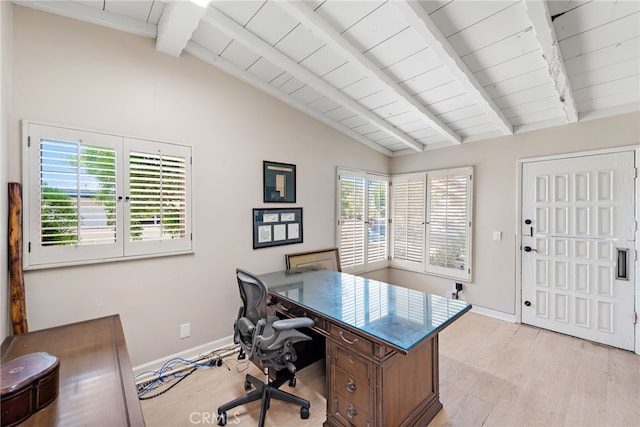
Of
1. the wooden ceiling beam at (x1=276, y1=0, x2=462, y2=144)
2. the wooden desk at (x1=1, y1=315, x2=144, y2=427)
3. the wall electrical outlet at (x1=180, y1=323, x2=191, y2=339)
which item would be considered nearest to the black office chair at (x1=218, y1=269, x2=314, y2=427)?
the wooden desk at (x1=1, y1=315, x2=144, y2=427)

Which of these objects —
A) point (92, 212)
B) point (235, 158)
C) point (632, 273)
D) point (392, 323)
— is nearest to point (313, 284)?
point (392, 323)

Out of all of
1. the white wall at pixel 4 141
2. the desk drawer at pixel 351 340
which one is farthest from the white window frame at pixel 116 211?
the desk drawer at pixel 351 340

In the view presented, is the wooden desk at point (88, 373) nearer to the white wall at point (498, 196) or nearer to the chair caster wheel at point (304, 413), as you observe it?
the chair caster wheel at point (304, 413)

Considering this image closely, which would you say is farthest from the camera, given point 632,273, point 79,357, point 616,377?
point 632,273

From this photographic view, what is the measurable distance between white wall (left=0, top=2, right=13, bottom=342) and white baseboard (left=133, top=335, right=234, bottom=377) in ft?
3.03

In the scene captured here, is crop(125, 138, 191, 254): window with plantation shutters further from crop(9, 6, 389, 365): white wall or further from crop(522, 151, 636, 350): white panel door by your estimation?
crop(522, 151, 636, 350): white panel door

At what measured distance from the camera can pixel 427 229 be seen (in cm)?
411

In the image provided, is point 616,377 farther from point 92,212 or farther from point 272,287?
point 92,212

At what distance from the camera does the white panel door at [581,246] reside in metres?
2.70

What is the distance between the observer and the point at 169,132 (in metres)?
2.41

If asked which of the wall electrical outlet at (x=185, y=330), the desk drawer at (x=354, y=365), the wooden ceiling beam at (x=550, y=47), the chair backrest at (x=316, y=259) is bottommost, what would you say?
the wall electrical outlet at (x=185, y=330)

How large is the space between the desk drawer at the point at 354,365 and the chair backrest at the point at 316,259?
1.55 metres

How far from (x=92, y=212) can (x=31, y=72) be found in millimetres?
1000

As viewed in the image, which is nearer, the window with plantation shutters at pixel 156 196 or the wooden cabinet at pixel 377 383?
the wooden cabinet at pixel 377 383
